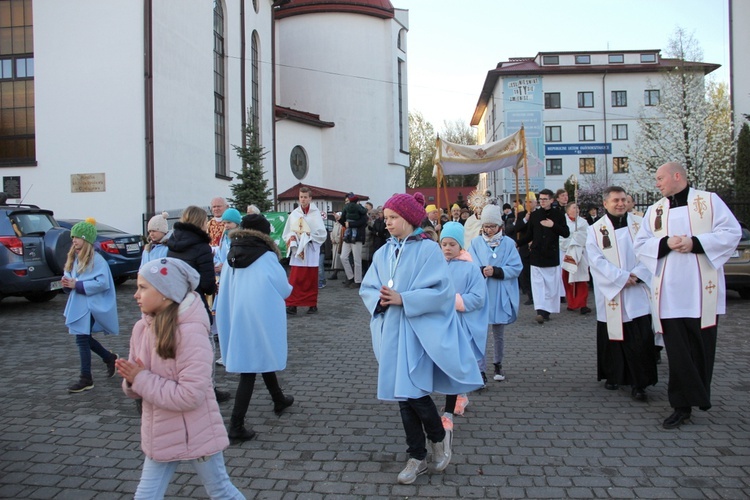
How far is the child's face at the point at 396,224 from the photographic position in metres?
3.98

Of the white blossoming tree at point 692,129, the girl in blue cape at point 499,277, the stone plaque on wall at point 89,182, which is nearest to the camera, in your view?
the girl in blue cape at point 499,277

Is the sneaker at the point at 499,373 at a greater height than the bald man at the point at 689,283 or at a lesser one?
lesser

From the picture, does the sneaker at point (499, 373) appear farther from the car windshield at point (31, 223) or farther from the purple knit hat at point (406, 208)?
the car windshield at point (31, 223)

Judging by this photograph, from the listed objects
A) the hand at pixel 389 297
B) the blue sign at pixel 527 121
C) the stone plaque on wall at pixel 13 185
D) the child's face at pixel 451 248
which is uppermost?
the blue sign at pixel 527 121

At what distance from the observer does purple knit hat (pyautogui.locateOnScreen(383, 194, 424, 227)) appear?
13.1 feet

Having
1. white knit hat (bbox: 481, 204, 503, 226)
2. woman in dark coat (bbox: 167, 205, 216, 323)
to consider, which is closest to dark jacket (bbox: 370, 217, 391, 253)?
white knit hat (bbox: 481, 204, 503, 226)

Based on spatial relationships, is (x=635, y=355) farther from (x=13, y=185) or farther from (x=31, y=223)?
(x=13, y=185)

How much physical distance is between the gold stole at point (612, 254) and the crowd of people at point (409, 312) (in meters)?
0.01

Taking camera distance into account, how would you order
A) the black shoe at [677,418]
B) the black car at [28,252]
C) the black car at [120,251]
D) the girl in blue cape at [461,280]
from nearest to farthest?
the girl in blue cape at [461,280] → the black shoe at [677,418] → the black car at [28,252] → the black car at [120,251]

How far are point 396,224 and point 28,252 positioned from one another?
375 inches

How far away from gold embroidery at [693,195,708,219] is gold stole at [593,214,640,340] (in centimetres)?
89

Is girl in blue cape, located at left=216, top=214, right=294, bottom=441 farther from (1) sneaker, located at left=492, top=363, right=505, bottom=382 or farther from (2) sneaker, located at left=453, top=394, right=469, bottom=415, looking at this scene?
(1) sneaker, located at left=492, top=363, right=505, bottom=382

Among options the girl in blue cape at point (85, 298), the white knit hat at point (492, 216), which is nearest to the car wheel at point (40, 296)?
the girl in blue cape at point (85, 298)

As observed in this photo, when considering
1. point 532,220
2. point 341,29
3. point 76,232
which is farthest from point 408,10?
point 76,232
